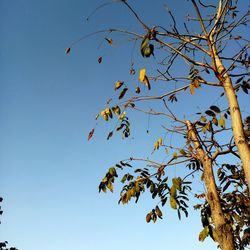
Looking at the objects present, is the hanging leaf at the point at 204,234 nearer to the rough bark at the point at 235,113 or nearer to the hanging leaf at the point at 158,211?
the hanging leaf at the point at 158,211

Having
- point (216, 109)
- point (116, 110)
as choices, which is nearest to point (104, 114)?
point (116, 110)

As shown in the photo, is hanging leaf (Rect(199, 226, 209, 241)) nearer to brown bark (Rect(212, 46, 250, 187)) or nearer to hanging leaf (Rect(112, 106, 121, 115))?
brown bark (Rect(212, 46, 250, 187))

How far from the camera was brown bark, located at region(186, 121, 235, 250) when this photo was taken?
326cm

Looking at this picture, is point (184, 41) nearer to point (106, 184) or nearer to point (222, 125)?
point (222, 125)

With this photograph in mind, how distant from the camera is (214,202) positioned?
11.5 feet

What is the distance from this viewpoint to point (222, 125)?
397 cm

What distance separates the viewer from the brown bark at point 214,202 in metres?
3.26

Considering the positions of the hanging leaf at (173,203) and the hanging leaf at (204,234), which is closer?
the hanging leaf at (173,203)

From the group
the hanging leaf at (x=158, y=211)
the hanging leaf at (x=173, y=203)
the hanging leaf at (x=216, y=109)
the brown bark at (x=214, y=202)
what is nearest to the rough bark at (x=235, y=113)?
the hanging leaf at (x=216, y=109)

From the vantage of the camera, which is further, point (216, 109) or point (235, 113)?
point (216, 109)

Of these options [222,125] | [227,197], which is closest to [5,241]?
[227,197]

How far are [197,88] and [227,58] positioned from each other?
0.86m

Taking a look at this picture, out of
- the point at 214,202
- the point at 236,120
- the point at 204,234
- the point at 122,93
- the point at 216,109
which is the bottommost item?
the point at 204,234

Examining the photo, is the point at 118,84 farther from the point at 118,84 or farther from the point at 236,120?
the point at 236,120
